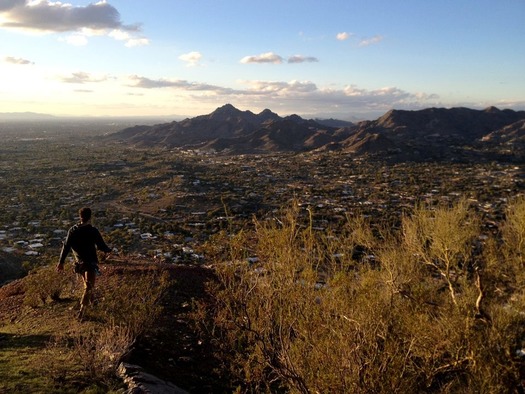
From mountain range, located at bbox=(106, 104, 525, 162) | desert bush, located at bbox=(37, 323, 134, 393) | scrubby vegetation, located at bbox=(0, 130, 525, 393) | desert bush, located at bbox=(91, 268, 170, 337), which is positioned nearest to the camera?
scrubby vegetation, located at bbox=(0, 130, 525, 393)

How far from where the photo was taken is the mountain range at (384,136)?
65.0 metres

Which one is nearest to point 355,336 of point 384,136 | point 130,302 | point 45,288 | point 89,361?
point 89,361

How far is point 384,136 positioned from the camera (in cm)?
7025

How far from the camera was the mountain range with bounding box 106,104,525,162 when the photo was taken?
213 ft

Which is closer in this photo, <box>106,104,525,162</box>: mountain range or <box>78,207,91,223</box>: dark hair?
<box>78,207,91,223</box>: dark hair

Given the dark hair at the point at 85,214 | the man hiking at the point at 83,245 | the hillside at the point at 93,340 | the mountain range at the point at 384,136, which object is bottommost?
the hillside at the point at 93,340

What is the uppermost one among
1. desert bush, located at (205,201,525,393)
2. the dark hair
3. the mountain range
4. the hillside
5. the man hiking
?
the mountain range

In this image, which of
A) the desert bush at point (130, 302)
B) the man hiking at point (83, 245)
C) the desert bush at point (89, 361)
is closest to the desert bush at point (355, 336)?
the desert bush at point (130, 302)

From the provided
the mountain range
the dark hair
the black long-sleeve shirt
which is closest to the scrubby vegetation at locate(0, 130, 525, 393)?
the black long-sleeve shirt

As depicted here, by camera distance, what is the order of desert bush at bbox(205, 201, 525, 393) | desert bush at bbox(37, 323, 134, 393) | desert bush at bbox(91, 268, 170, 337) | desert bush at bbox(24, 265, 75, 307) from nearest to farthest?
desert bush at bbox(205, 201, 525, 393) < desert bush at bbox(37, 323, 134, 393) < desert bush at bbox(91, 268, 170, 337) < desert bush at bbox(24, 265, 75, 307)

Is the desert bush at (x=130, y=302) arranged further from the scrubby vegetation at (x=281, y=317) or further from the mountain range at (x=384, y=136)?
the mountain range at (x=384, y=136)

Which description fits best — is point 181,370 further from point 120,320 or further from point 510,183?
point 510,183

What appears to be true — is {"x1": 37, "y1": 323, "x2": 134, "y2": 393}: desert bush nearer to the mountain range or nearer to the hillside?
the hillside

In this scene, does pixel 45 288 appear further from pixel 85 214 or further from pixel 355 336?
pixel 355 336
